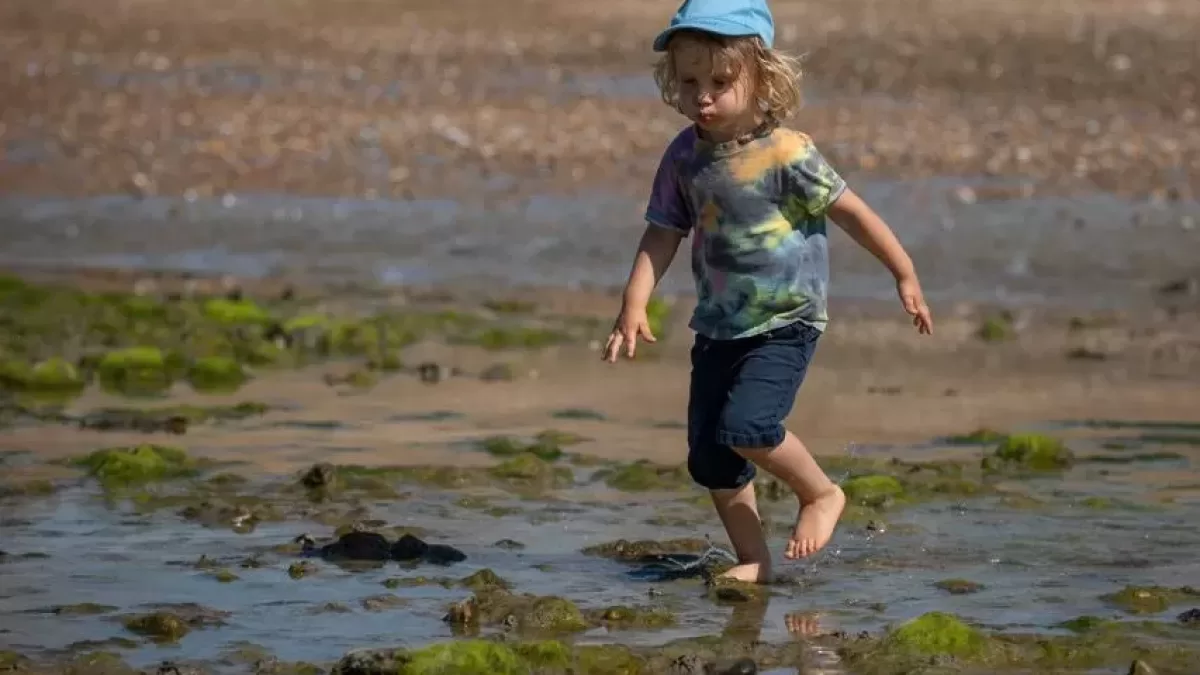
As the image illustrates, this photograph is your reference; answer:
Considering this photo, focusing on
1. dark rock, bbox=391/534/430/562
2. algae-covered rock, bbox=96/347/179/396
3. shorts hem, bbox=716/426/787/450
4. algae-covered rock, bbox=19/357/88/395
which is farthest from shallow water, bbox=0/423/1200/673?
algae-covered rock, bbox=96/347/179/396

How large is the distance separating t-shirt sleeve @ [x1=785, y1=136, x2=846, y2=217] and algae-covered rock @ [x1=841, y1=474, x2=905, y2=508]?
1325 mm

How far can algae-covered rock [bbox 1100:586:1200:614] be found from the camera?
5.75 m

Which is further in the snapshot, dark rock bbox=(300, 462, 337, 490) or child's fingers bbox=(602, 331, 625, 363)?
dark rock bbox=(300, 462, 337, 490)

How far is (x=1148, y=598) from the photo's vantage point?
5.80m

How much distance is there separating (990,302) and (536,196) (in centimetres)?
464

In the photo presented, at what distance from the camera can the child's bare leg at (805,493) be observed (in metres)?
6.21

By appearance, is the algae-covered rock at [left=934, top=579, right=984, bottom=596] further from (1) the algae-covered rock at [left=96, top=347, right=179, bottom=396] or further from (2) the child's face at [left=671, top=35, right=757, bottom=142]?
(1) the algae-covered rock at [left=96, top=347, right=179, bottom=396]

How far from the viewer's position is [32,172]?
18.0 meters

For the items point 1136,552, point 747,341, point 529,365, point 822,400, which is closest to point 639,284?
point 747,341

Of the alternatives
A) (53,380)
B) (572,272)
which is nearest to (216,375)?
(53,380)

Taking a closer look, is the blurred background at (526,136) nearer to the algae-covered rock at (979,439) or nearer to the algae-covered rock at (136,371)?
the algae-covered rock at (136,371)

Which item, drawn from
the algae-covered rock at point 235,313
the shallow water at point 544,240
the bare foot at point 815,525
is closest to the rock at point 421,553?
the bare foot at point 815,525

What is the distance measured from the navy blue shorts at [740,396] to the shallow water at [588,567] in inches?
12.6

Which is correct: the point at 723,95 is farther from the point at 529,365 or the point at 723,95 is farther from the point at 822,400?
the point at 529,365
